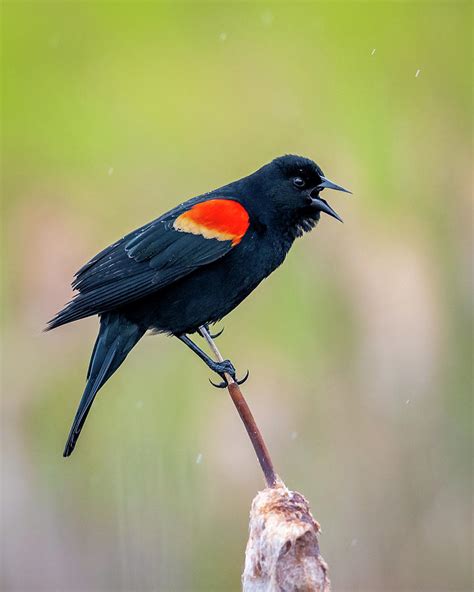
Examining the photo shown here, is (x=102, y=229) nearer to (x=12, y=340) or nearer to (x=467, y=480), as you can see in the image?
(x=12, y=340)

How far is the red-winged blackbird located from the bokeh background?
80 cm

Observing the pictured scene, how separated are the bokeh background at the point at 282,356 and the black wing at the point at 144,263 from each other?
2.99 ft

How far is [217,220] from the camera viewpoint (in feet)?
9.22

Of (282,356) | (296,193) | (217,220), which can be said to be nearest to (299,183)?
(296,193)

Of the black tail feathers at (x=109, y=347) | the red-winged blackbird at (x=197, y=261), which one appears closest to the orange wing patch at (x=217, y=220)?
the red-winged blackbird at (x=197, y=261)

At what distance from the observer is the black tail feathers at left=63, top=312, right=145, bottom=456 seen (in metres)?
2.53

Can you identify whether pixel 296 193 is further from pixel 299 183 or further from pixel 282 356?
pixel 282 356

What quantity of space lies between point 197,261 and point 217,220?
0.16 m

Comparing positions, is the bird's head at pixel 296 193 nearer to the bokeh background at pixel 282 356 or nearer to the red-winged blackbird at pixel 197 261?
the red-winged blackbird at pixel 197 261

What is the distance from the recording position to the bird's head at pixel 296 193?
2.85 metres

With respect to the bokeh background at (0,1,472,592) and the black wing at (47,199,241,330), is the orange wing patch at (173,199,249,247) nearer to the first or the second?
the black wing at (47,199,241,330)

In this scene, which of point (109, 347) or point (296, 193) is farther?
point (296, 193)

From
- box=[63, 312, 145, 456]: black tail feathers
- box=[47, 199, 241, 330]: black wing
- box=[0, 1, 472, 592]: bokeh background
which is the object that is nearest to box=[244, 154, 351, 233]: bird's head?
box=[47, 199, 241, 330]: black wing

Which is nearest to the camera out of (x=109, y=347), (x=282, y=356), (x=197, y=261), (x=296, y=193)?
(x=109, y=347)
